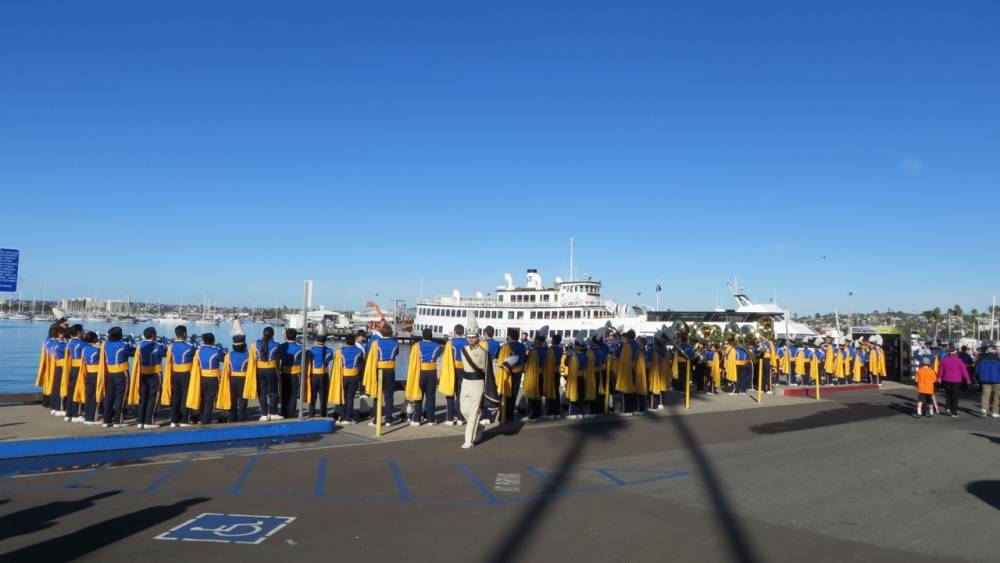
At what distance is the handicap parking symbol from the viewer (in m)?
5.82

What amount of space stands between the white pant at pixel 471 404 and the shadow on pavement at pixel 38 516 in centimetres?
532

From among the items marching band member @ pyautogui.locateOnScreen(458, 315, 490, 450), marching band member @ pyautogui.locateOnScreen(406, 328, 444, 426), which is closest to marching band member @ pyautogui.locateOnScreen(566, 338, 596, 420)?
marching band member @ pyautogui.locateOnScreen(406, 328, 444, 426)

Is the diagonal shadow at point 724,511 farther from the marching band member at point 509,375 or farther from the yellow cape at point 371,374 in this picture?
the yellow cape at point 371,374

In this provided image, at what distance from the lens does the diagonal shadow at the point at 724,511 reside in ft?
18.9

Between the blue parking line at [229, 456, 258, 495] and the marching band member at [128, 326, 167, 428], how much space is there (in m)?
3.09

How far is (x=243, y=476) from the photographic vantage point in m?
8.30

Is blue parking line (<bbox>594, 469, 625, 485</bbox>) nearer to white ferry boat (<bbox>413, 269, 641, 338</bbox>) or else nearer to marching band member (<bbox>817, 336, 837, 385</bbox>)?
marching band member (<bbox>817, 336, 837, 385</bbox>)

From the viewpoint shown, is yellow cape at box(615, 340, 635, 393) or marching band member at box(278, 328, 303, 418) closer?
marching band member at box(278, 328, 303, 418)

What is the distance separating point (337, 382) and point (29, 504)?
6.35 metres

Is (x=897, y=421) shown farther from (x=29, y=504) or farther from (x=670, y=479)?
(x=29, y=504)

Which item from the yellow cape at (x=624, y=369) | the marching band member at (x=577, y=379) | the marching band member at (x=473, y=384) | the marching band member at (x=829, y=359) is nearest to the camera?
the marching band member at (x=473, y=384)

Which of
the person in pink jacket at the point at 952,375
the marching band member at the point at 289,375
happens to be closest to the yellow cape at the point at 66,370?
the marching band member at the point at 289,375

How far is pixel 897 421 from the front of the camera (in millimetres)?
15180

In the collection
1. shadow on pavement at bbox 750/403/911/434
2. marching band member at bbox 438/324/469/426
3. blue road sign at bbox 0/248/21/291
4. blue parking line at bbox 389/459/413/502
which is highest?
blue road sign at bbox 0/248/21/291
